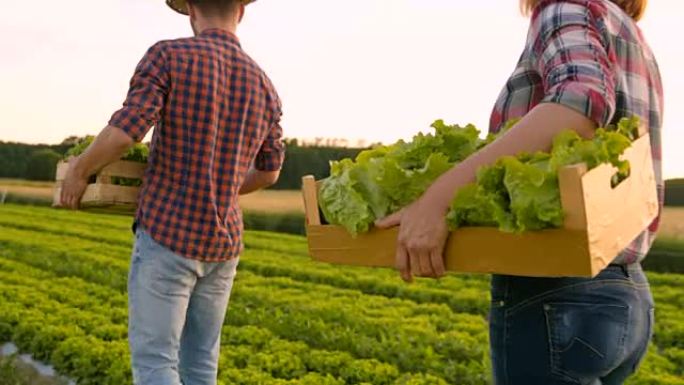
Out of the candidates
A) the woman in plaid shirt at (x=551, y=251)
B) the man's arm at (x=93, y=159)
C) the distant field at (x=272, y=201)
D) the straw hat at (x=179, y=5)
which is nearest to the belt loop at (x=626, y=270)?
the woman in plaid shirt at (x=551, y=251)

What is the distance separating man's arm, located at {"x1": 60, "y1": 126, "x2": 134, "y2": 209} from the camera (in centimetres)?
294

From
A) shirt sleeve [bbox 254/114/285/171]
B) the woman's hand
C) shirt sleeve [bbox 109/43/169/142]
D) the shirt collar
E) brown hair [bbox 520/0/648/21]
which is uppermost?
the shirt collar

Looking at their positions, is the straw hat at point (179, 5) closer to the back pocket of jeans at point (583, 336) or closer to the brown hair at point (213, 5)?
the brown hair at point (213, 5)

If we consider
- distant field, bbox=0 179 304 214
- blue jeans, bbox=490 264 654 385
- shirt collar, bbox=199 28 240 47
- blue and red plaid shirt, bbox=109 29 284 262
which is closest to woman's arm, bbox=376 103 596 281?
blue jeans, bbox=490 264 654 385

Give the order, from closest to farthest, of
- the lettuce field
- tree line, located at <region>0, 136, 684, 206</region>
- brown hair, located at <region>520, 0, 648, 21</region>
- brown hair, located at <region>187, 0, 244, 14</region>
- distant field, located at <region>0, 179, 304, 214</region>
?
brown hair, located at <region>520, 0, 648, 21</region>
brown hair, located at <region>187, 0, 244, 14</region>
the lettuce field
tree line, located at <region>0, 136, 684, 206</region>
distant field, located at <region>0, 179, 304, 214</region>

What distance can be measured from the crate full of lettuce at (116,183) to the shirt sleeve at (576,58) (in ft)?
5.82

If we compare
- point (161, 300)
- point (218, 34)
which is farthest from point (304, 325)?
point (218, 34)

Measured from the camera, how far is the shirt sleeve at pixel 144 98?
9.58 ft

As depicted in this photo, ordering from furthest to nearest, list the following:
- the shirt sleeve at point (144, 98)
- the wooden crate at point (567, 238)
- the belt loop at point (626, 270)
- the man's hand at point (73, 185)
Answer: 1. the man's hand at point (73, 185)
2. the shirt sleeve at point (144, 98)
3. the belt loop at point (626, 270)
4. the wooden crate at point (567, 238)

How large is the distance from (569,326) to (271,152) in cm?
190

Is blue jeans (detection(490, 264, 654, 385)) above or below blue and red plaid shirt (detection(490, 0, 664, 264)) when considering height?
below

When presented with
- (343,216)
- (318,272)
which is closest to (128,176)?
(343,216)

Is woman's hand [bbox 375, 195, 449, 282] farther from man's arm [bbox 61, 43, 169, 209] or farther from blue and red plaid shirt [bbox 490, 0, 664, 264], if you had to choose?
man's arm [bbox 61, 43, 169, 209]

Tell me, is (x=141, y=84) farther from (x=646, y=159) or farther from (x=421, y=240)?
(x=646, y=159)
